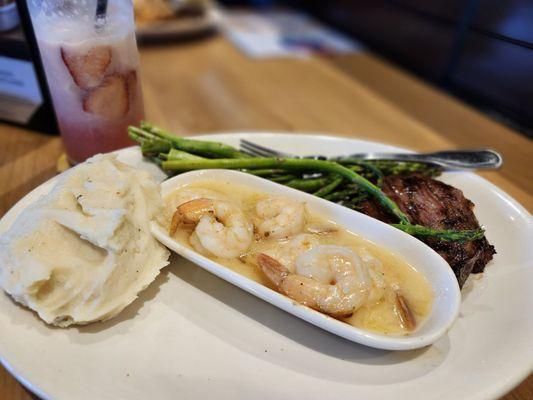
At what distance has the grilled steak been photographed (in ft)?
5.09

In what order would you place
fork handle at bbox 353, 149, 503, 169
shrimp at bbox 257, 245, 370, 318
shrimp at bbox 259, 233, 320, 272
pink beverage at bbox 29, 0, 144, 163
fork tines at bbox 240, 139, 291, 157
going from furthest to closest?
fork tines at bbox 240, 139, 291, 157 < fork handle at bbox 353, 149, 503, 169 < pink beverage at bbox 29, 0, 144, 163 < shrimp at bbox 259, 233, 320, 272 < shrimp at bbox 257, 245, 370, 318

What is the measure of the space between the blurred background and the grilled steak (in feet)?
6.44

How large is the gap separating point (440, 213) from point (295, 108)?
209 centimetres

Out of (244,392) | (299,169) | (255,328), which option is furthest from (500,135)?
(244,392)

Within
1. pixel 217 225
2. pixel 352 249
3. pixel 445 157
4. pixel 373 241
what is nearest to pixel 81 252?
pixel 217 225

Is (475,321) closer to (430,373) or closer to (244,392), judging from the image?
(430,373)

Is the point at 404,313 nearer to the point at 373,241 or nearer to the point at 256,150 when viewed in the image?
the point at 373,241

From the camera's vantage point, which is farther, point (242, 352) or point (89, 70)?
point (89, 70)

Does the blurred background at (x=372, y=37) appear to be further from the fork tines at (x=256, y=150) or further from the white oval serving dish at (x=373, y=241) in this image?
the white oval serving dish at (x=373, y=241)

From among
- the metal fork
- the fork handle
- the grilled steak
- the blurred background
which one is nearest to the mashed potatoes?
the metal fork

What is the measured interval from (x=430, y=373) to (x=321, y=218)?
725 mm

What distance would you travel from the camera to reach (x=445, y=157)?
2.14m

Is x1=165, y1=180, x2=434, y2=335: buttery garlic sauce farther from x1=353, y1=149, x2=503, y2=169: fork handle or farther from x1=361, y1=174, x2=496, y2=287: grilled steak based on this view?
x1=353, y1=149, x2=503, y2=169: fork handle

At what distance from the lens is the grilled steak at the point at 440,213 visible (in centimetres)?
155
